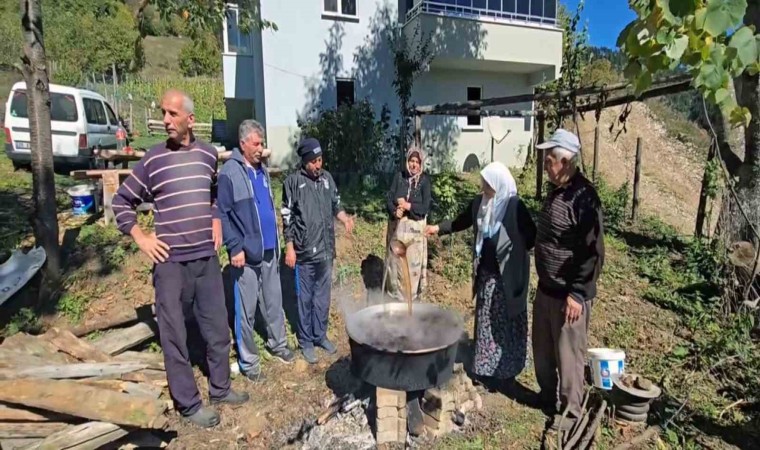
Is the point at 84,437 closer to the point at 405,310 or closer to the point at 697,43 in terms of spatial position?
the point at 405,310

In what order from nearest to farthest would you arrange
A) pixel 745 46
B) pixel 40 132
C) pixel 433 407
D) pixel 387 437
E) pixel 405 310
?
pixel 745 46 → pixel 387 437 → pixel 433 407 → pixel 405 310 → pixel 40 132

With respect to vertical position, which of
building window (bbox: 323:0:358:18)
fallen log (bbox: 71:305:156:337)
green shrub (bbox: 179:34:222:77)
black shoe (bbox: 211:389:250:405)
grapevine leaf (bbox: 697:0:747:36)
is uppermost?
green shrub (bbox: 179:34:222:77)

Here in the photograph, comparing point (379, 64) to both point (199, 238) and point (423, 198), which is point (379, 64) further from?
point (199, 238)

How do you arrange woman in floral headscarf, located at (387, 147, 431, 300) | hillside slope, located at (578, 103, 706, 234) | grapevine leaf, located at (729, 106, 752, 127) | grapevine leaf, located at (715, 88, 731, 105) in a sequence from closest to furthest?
grapevine leaf, located at (715, 88, 731, 105)
grapevine leaf, located at (729, 106, 752, 127)
woman in floral headscarf, located at (387, 147, 431, 300)
hillside slope, located at (578, 103, 706, 234)

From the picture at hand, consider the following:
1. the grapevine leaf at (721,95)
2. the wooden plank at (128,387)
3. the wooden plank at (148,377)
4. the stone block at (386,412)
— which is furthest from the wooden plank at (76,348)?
the grapevine leaf at (721,95)

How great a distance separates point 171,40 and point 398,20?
39313 mm

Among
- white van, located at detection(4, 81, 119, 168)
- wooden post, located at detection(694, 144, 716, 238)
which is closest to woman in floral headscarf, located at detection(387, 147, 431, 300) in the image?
wooden post, located at detection(694, 144, 716, 238)

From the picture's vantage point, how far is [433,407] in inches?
125

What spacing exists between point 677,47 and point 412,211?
306 centimetres

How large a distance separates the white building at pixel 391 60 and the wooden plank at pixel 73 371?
29.1 feet

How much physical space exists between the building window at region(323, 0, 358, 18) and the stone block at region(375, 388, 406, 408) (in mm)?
10822

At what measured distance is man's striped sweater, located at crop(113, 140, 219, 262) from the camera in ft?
9.86

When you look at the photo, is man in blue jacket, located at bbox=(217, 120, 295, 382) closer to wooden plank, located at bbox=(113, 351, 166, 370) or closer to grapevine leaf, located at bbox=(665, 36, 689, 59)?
wooden plank, located at bbox=(113, 351, 166, 370)

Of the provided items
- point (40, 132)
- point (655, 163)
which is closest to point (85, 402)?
point (40, 132)
